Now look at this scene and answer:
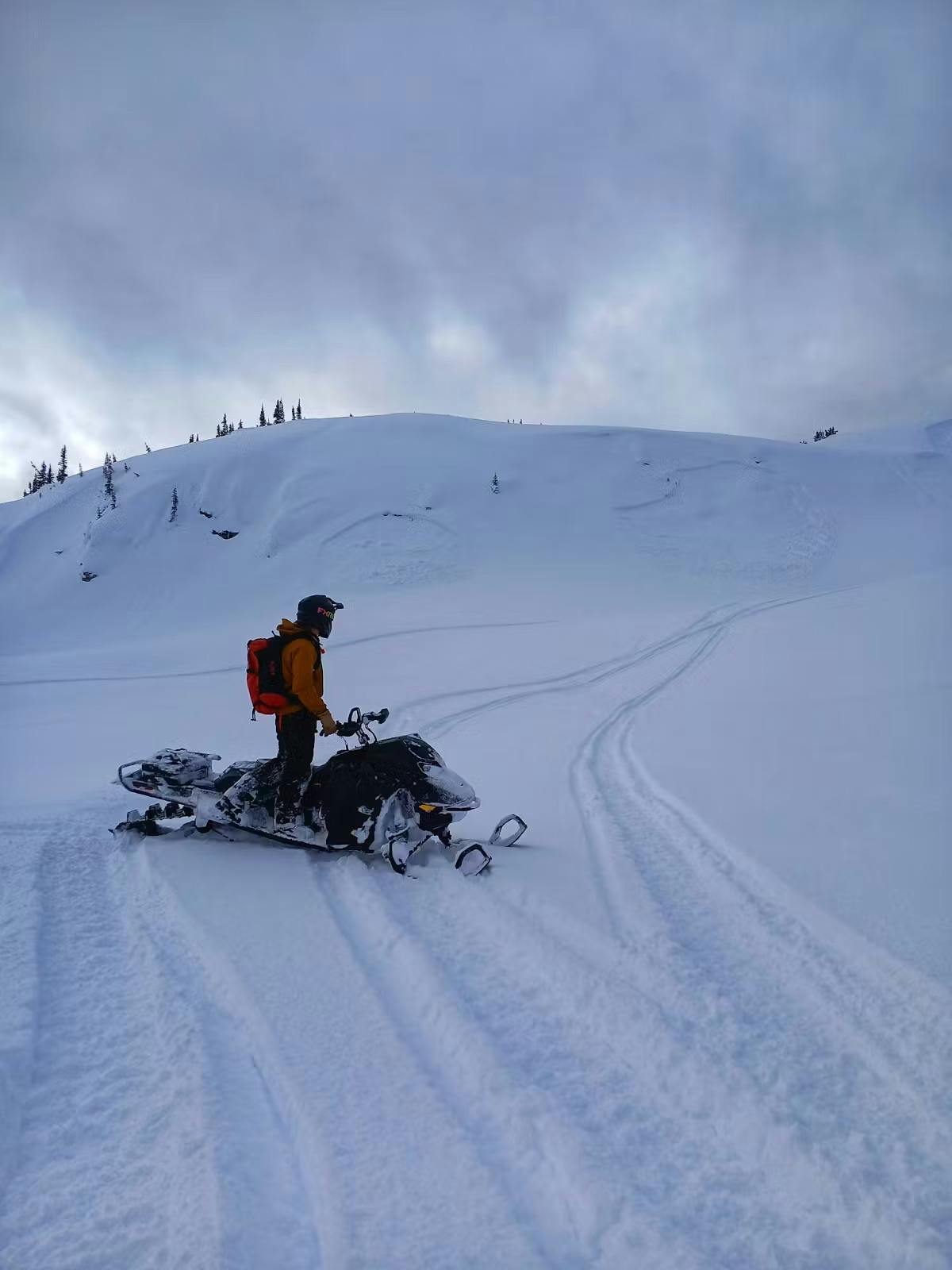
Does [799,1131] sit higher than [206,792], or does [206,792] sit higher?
[206,792]

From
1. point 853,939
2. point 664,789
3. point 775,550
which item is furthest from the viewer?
point 775,550

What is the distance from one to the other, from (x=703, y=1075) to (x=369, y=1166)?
1.32 m

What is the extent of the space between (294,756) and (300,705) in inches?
16.8

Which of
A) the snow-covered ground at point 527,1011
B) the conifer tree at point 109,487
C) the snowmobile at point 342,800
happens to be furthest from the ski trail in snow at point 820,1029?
the conifer tree at point 109,487

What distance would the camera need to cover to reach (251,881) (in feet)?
14.9

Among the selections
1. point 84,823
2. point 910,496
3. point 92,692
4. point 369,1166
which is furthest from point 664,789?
point 910,496

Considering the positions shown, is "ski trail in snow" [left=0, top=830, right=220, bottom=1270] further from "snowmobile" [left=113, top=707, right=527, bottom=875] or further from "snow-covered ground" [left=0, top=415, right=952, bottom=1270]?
"snowmobile" [left=113, top=707, right=527, bottom=875]

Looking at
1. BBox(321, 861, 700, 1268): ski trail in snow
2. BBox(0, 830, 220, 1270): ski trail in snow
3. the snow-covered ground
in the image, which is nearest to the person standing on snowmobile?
the snow-covered ground

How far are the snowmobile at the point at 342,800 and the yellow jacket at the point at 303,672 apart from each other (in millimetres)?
295

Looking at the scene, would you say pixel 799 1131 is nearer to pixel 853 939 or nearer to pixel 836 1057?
pixel 836 1057

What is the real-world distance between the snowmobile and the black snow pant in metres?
0.08

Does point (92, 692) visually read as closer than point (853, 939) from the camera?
No

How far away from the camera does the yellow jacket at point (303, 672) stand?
4969mm

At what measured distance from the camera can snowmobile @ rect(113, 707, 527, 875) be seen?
5098 millimetres
